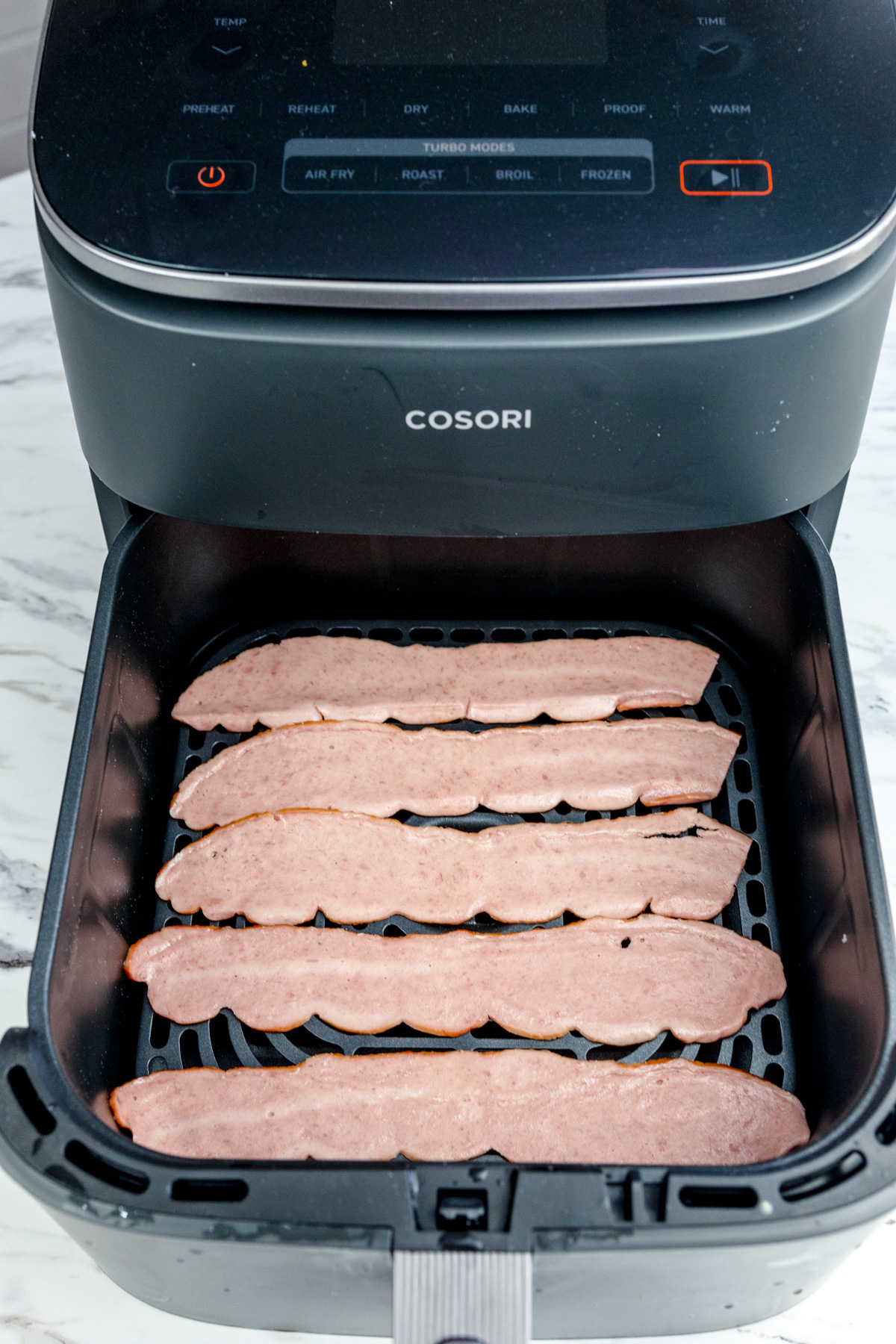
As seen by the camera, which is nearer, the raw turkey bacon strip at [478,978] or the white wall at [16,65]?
the raw turkey bacon strip at [478,978]

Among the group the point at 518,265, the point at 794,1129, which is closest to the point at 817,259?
the point at 518,265

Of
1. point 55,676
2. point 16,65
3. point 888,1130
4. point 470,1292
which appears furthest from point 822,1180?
point 16,65

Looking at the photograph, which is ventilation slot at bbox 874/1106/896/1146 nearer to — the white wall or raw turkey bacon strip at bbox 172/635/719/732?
raw turkey bacon strip at bbox 172/635/719/732

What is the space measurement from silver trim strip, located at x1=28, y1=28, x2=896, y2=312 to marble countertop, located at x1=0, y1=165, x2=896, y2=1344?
39 cm

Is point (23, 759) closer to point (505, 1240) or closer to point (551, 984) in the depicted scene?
point (551, 984)

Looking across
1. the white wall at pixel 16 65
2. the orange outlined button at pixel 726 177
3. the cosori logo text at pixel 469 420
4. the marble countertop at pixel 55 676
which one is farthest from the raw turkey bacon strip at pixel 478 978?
the white wall at pixel 16 65

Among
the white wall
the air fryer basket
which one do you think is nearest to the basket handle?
the air fryer basket

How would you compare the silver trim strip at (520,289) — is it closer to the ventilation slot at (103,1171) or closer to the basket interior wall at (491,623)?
the basket interior wall at (491,623)

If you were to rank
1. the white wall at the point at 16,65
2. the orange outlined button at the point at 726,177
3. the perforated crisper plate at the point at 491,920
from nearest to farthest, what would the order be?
1. the orange outlined button at the point at 726,177
2. the perforated crisper plate at the point at 491,920
3. the white wall at the point at 16,65

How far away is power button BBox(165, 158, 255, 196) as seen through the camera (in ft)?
1.83

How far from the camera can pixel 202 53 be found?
1.93 feet

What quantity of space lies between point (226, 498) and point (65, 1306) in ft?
1.48

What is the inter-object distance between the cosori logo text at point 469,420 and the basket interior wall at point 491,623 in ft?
0.59

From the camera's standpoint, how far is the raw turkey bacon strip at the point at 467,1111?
626 millimetres
